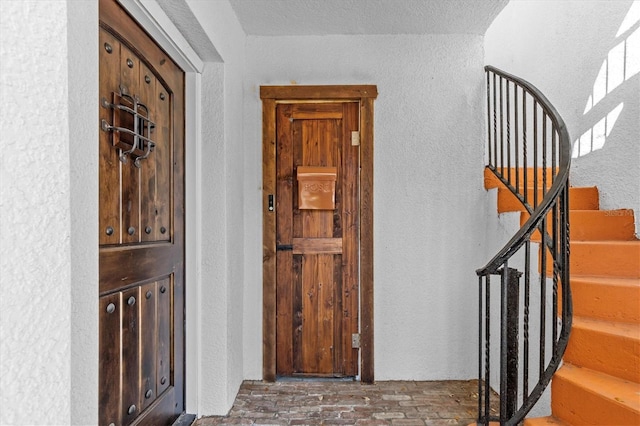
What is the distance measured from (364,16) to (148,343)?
225cm

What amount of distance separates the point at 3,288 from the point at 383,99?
237 centimetres

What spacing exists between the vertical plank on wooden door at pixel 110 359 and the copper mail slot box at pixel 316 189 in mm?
1443

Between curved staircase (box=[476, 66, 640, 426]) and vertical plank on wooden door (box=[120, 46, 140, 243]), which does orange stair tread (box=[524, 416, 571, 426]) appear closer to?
curved staircase (box=[476, 66, 640, 426])

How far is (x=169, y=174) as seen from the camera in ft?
5.99

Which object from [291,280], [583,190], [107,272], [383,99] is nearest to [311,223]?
[291,280]

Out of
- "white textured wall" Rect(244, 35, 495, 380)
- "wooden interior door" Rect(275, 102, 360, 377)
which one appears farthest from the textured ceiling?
"wooden interior door" Rect(275, 102, 360, 377)

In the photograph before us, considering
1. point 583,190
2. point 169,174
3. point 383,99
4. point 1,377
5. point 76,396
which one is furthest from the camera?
point 383,99

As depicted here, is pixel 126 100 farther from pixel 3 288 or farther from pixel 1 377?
pixel 1 377

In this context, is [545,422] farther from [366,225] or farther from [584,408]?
[366,225]

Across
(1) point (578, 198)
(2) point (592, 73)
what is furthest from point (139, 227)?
(2) point (592, 73)

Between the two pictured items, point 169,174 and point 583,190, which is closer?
point 169,174

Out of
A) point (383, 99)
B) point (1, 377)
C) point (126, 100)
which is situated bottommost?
point (1, 377)

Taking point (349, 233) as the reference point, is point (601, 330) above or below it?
below

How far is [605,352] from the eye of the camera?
5.24 feet
